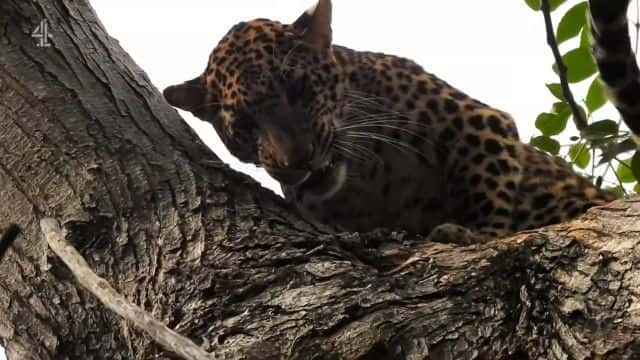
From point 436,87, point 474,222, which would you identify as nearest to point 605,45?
point 474,222

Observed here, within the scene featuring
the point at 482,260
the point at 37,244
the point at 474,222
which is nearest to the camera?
the point at 482,260

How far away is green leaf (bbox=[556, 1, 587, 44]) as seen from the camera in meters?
4.54

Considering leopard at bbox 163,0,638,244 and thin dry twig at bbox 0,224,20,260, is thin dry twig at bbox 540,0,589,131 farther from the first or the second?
thin dry twig at bbox 0,224,20,260

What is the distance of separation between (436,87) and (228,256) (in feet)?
7.38

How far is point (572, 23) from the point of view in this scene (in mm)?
4555

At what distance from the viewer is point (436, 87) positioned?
18.1 ft

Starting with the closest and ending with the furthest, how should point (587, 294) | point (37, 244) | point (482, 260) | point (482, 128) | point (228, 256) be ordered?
point (587, 294) < point (482, 260) < point (228, 256) < point (37, 244) < point (482, 128)

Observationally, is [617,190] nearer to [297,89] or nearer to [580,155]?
[580,155]

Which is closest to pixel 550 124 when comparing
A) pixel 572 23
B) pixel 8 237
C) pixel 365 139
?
pixel 572 23

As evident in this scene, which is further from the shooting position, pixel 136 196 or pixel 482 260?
pixel 136 196

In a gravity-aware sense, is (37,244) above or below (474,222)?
above

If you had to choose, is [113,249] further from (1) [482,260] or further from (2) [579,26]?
(2) [579,26]

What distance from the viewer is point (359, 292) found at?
325 cm

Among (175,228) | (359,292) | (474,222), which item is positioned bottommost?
(474,222)
